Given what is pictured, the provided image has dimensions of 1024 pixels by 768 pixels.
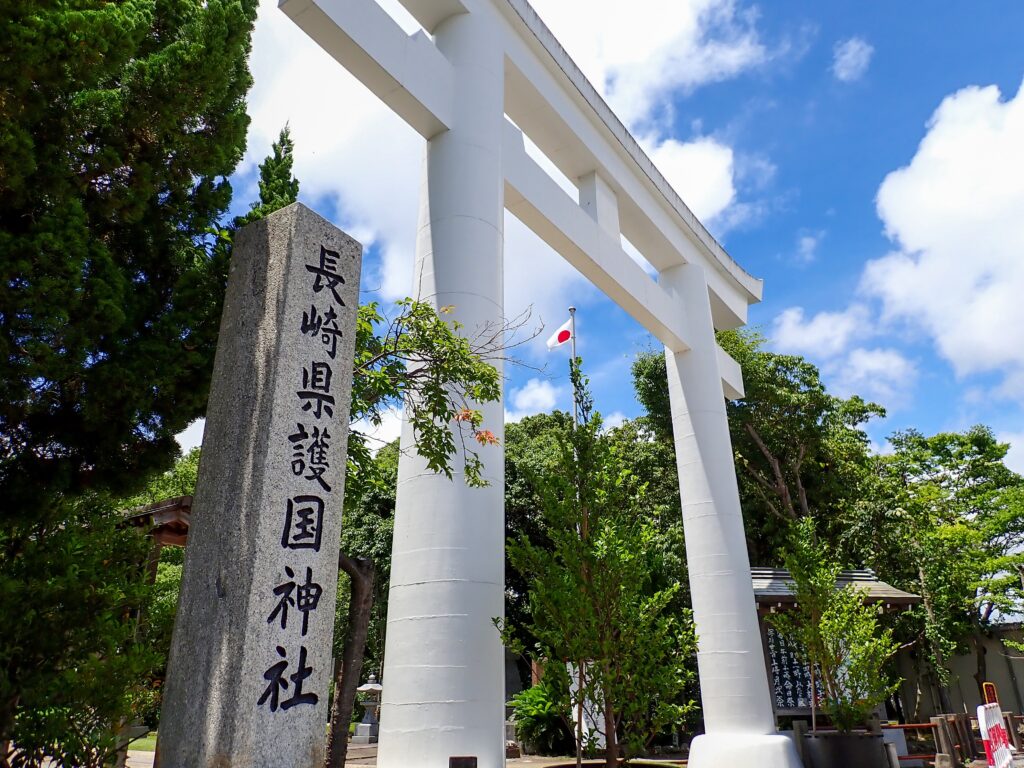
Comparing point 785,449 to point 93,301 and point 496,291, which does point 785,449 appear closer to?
point 496,291

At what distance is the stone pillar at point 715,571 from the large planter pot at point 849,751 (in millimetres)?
489

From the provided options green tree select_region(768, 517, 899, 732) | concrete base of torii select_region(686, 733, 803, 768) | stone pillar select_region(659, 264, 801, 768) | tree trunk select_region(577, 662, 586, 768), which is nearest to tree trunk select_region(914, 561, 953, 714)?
green tree select_region(768, 517, 899, 732)

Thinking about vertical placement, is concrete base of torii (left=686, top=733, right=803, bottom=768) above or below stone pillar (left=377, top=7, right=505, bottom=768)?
below

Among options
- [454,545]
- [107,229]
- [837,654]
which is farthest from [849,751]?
[107,229]

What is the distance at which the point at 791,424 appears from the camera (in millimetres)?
19953

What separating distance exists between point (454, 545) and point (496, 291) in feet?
7.46

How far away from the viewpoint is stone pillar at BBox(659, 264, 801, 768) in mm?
9234

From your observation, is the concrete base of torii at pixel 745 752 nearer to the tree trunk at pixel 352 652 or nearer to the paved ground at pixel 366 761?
the paved ground at pixel 366 761

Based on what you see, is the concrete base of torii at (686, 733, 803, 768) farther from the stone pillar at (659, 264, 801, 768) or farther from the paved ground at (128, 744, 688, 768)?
the paved ground at (128, 744, 688, 768)

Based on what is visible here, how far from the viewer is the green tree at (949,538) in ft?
59.9

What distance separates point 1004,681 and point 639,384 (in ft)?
45.5

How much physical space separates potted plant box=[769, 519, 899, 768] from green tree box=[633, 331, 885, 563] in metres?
9.27

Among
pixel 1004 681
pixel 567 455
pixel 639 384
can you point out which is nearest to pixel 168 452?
pixel 567 455

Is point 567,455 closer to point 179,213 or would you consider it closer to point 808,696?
point 179,213
